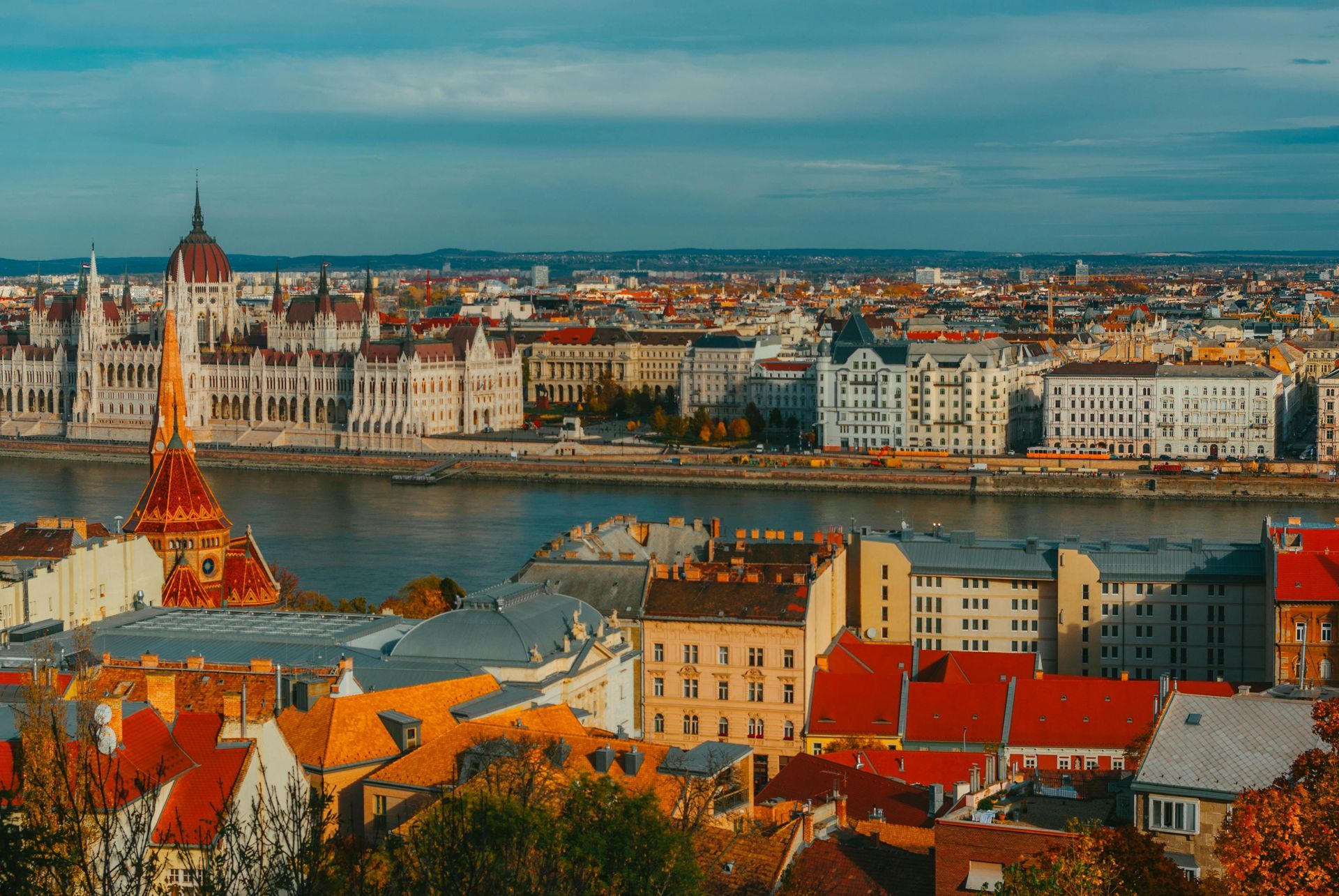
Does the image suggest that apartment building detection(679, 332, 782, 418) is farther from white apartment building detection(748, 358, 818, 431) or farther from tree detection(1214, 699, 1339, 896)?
tree detection(1214, 699, 1339, 896)

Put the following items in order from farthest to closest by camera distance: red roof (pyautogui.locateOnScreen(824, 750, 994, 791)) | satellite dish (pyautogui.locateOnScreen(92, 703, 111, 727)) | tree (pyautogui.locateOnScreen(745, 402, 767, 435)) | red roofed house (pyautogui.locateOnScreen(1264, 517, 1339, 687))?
tree (pyautogui.locateOnScreen(745, 402, 767, 435))
red roofed house (pyautogui.locateOnScreen(1264, 517, 1339, 687))
red roof (pyautogui.locateOnScreen(824, 750, 994, 791))
satellite dish (pyautogui.locateOnScreen(92, 703, 111, 727))

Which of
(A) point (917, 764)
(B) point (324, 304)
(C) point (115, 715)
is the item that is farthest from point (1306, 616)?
(B) point (324, 304)

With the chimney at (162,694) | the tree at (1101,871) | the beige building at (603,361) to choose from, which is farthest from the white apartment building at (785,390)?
the tree at (1101,871)

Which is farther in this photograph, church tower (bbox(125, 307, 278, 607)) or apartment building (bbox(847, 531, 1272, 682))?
church tower (bbox(125, 307, 278, 607))

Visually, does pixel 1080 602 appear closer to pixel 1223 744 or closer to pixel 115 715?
pixel 1223 744

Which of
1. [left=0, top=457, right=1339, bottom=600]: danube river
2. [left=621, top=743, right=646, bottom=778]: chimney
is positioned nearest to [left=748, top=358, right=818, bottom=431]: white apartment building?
[left=0, top=457, right=1339, bottom=600]: danube river

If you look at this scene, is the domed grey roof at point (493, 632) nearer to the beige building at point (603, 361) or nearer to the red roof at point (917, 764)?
the red roof at point (917, 764)

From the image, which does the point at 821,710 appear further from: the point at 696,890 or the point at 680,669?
the point at 696,890
